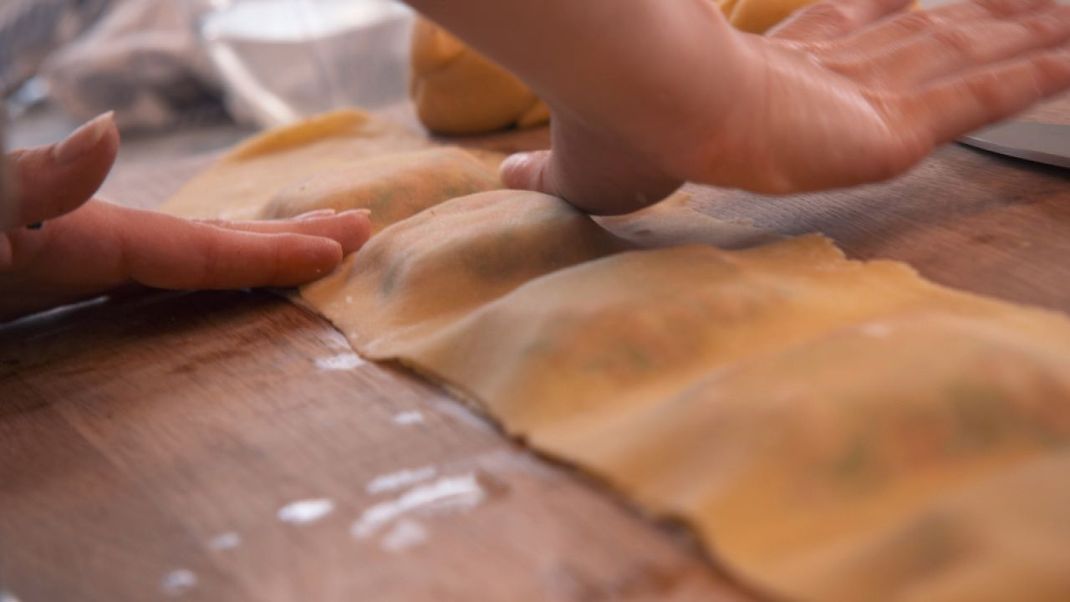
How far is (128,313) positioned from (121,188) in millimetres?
520

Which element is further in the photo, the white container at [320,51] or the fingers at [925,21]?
the white container at [320,51]

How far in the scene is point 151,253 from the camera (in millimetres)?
840

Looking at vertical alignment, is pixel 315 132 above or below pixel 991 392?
below

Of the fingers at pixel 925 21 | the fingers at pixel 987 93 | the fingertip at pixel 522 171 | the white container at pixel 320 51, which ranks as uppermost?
the fingers at pixel 925 21

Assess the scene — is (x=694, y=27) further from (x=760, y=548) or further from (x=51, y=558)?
(x=51, y=558)

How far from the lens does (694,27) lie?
2.25ft

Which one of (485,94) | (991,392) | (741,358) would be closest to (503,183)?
(485,94)

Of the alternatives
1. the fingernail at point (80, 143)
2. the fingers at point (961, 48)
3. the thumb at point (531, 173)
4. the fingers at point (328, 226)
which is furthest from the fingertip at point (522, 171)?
the fingernail at point (80, 143)

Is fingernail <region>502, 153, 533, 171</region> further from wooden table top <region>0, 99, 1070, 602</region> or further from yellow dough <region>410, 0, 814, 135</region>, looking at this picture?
yellow dough <region>410, 0, 814, 135</region>

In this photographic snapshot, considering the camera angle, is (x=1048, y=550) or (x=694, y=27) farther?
(x=694, y=27)

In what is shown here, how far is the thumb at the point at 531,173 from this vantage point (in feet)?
2.95

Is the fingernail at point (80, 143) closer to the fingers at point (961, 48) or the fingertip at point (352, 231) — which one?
Result: the fingertip at point (352, 231)

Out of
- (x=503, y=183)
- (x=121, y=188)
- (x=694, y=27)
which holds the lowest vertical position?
(x=121, y=188)

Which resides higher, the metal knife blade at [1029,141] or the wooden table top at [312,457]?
the metal knife blade at [1029,141]
